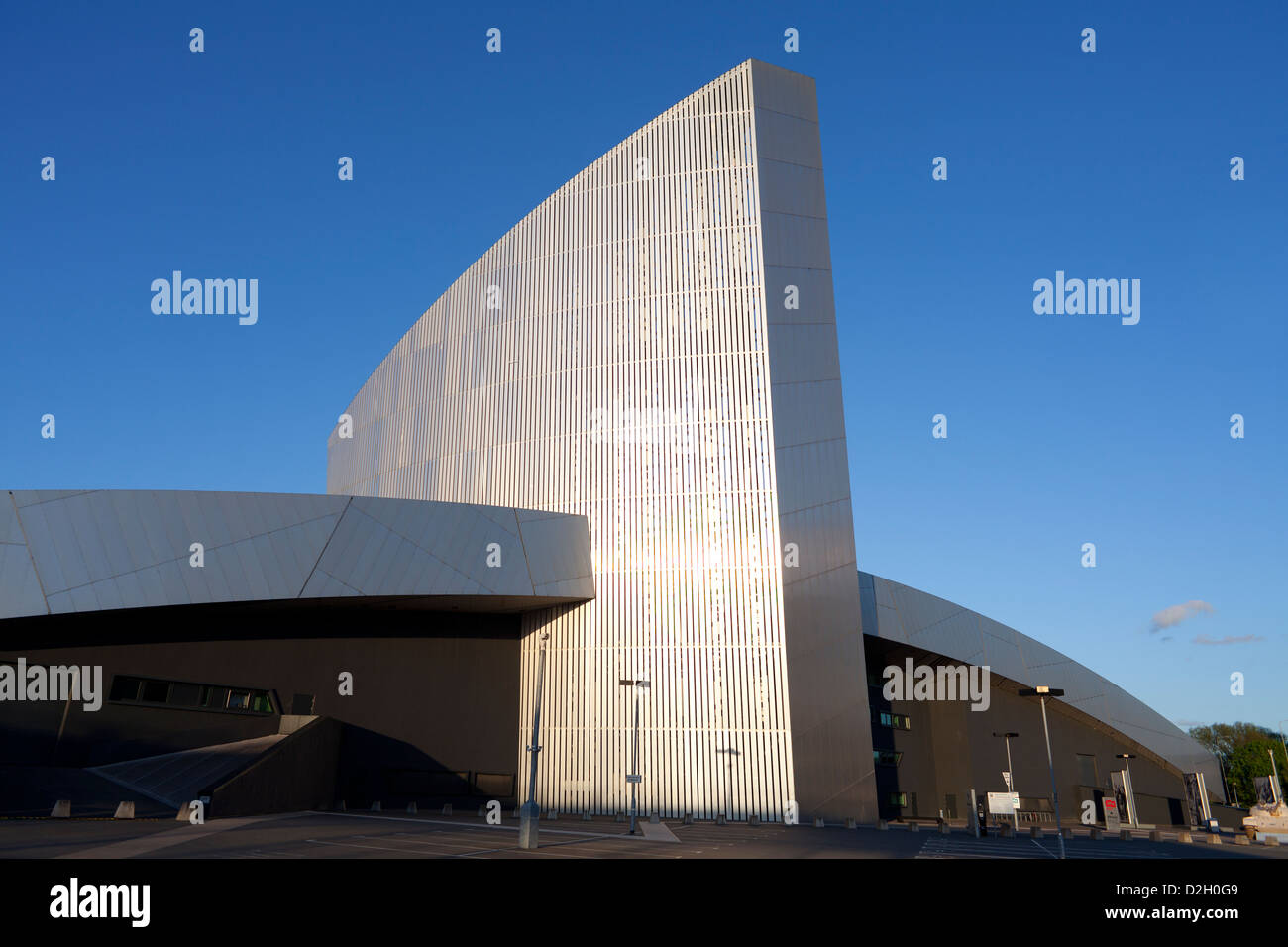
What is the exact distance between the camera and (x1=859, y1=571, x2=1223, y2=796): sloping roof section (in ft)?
129

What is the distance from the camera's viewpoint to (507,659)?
114 feet

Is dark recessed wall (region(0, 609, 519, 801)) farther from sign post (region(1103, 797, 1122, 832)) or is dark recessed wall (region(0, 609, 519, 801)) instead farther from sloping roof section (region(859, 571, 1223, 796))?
sign post (region(1103, 797, 1122, 832))

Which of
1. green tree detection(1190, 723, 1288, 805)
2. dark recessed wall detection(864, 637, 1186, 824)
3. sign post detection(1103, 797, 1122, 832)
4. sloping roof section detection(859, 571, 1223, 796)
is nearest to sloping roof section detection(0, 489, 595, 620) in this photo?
sloping roof section detection(859, 571, 1223, 796)

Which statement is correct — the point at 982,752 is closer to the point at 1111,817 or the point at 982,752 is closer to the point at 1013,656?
the point at 1013,656

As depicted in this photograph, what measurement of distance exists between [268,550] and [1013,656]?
110ft

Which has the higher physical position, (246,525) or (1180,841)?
(246,525)

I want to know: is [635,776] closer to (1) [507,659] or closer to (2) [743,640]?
(2) [743,640]

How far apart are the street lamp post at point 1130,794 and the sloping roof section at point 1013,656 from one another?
3.84 feet

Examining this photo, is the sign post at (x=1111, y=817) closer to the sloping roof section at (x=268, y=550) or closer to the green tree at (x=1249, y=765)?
the sloping roof section at (x=268, y=550)

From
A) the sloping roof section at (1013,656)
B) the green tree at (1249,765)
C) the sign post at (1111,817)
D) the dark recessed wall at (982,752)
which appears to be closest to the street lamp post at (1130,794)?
the dark recessed wall at (982,752)

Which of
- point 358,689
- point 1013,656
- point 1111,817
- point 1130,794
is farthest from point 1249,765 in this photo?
point 358,689

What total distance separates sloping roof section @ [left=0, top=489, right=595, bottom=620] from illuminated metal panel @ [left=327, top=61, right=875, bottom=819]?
2.58m
